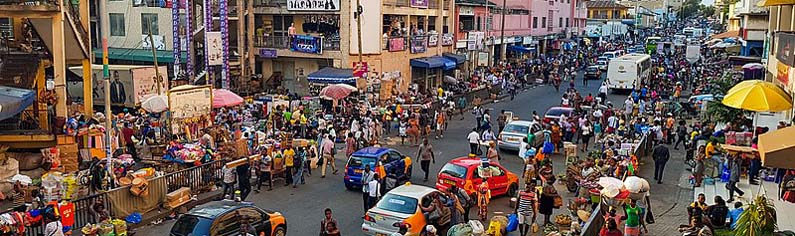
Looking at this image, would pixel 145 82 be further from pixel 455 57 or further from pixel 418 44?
pixel 455 57

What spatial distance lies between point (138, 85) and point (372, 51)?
41.1ft

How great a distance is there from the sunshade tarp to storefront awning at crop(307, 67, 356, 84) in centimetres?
1799

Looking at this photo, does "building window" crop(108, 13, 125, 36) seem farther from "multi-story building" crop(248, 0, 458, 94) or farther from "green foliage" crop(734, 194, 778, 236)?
"green foliage" crop(734, 194, 778, 236)

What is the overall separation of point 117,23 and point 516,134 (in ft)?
96.9

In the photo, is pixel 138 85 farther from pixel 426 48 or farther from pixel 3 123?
pixel 426 48

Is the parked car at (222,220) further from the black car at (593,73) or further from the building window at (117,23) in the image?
the black car at (593,73)

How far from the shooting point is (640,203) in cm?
1736

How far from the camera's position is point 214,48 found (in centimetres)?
3650

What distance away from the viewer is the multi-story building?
39156mm

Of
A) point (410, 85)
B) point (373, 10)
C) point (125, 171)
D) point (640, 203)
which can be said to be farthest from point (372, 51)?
point (640, 203)

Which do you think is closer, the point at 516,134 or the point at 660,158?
the point at 660,158

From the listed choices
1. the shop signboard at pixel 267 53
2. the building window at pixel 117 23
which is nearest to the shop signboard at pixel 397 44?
the shop signboard at pixel 267 53

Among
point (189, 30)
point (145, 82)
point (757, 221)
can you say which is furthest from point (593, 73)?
point (757, 221)

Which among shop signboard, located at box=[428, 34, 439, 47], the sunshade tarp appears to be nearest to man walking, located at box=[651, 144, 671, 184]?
the sunshade tarp
